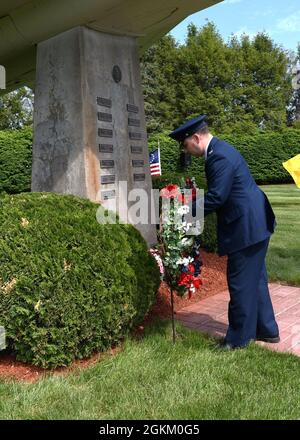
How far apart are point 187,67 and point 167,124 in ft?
17.2

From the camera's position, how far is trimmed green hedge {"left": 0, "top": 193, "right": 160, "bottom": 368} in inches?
133

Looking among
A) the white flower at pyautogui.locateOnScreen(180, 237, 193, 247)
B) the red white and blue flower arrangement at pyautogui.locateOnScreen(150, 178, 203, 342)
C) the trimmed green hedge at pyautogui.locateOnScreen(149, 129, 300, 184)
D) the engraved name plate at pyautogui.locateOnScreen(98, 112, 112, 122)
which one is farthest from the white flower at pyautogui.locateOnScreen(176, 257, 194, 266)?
the trimmed green hedge at pyautogui.locateOnScreen(149, 129, 300, 184)

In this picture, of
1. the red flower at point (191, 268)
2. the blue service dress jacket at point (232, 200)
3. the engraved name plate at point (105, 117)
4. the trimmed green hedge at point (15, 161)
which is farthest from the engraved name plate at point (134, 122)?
the trimmed green hedge at point (15, 161)

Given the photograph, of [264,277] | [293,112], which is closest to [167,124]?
[293,112]

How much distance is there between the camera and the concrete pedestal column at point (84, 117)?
17.6 ft

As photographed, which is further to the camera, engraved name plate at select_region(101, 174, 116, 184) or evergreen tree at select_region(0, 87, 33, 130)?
evergreen tree at select_region(0, 87, 33, 130)

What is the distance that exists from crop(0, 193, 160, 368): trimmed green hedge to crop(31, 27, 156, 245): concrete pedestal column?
165 cm

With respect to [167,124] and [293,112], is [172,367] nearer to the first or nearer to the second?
[167,124]

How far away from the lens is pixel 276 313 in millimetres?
4832

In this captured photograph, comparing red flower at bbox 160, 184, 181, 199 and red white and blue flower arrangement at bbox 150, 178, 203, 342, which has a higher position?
red flower at bbox 160, 184, 181, 199

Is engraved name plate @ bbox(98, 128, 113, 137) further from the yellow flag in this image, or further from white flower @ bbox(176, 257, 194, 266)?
the yellow flag

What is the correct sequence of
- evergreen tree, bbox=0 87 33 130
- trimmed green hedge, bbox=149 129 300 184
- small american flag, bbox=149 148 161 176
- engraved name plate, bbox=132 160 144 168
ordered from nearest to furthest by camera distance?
engraved name plate, bbox=132 160 144 168 → small american flag, bbox=149 148 161 176 → trimmed green hedge, bbox=149 129 300 184 → evergreen tree, bbox=0 87 33 130

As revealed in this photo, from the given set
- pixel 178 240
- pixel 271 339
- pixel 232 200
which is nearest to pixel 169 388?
pixel 178 240

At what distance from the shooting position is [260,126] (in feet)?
132
